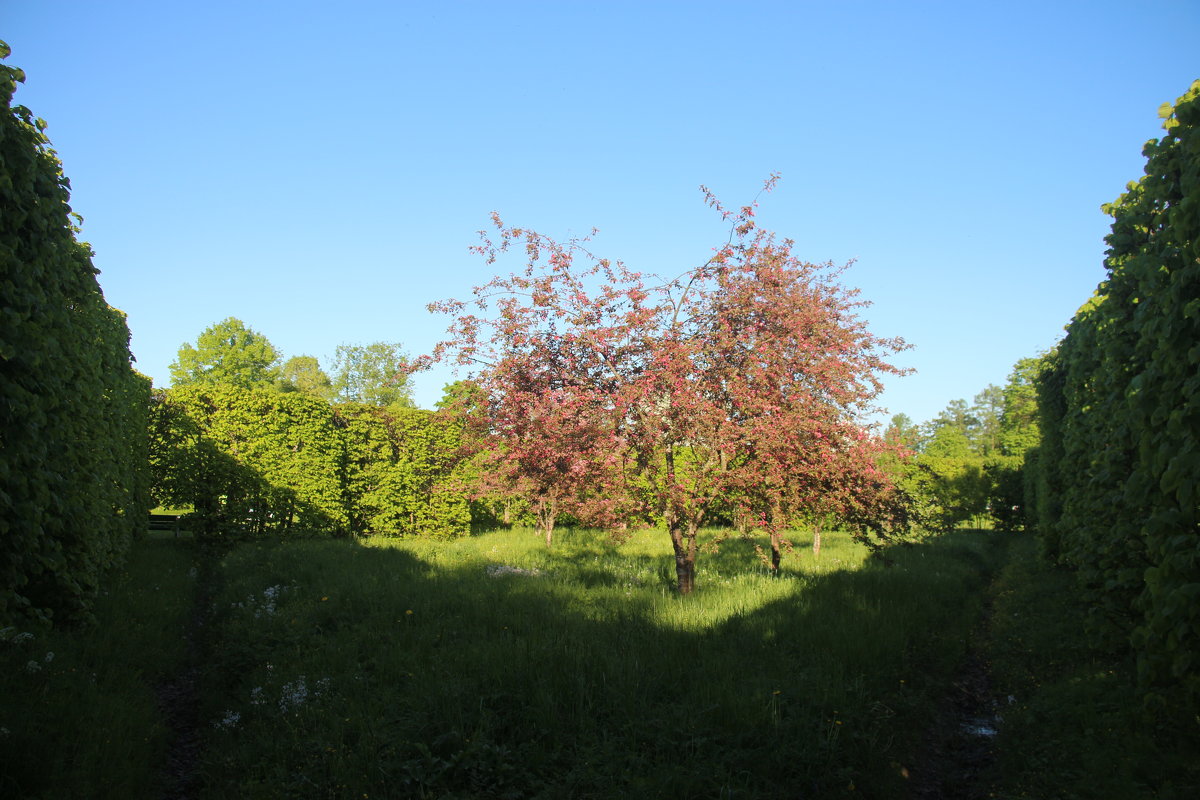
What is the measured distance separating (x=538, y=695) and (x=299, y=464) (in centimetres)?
1298

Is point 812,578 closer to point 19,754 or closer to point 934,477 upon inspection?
point 19,754

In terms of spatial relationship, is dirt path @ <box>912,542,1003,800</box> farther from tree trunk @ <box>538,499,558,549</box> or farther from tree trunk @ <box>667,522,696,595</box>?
tree trunk @ <box>538,499,558,549</box>

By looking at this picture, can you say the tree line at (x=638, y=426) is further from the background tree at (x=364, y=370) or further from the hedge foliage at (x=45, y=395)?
the background tree at (x=364, y=370)

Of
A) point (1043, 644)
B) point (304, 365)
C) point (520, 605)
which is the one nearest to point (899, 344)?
point (1043, 644)

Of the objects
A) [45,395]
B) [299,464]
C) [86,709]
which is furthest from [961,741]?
[299,464]

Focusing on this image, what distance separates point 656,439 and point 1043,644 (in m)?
5.11

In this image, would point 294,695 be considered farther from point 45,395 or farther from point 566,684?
point 45,395

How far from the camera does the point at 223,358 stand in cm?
3775

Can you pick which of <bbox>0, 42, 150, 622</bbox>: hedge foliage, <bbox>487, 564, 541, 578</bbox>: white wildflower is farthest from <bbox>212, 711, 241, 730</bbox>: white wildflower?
<bbox>487, 564, 541, 578</bbox>: white wildflower

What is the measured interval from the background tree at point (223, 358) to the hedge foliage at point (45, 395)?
33130 mm

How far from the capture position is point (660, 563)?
1209 centimetres

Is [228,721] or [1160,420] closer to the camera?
[1160,420]

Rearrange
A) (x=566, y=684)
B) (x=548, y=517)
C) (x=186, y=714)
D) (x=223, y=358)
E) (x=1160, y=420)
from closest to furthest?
(x=1160, y=420), (x=566, y=684), (x=186, y=714), (x=548, y=517), (x=223, y=358)

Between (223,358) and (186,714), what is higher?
(223,358)
